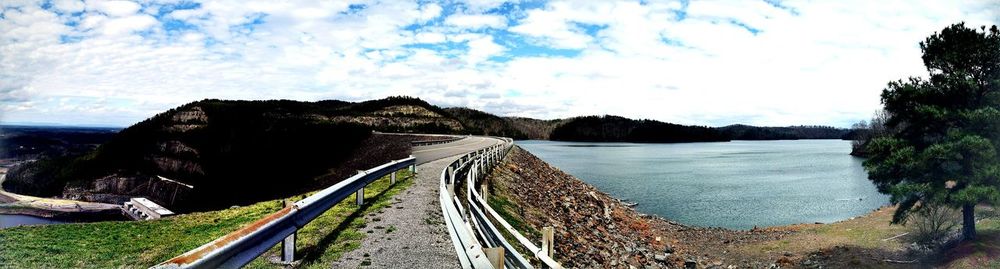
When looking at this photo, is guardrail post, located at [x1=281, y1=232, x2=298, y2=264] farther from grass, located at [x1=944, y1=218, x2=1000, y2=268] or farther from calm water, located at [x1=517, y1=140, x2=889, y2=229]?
calm water, located at [x1=517, y1=140, x2=889, y2=229]

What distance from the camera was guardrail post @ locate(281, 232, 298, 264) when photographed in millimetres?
6906

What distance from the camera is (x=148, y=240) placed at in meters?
9.00

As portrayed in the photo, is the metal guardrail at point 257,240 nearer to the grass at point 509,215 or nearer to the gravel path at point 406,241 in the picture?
the gravel path at point 406,241

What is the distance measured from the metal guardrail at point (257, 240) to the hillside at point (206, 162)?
117 ft

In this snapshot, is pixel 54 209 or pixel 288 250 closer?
pixel 288 250

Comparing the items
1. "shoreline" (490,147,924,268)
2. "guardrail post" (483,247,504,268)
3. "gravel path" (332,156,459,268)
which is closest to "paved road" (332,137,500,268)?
"gravel path" (332,156,459,268)

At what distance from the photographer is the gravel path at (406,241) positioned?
7.19m

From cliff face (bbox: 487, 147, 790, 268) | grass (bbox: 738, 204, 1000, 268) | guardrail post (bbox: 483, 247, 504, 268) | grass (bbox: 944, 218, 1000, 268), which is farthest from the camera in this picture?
grass (bbox: 738, 204, 1000, 268)

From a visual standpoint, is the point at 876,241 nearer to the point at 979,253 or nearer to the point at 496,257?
the point at 979,253

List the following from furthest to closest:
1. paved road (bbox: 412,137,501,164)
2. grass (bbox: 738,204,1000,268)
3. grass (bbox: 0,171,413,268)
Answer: paved road (bbox: 412,137,501,164)
grass (bbox: 738,204,1000,268)
grass (bbox: 0,171,413,268)

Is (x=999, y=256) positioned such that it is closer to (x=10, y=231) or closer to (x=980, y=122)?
(x=980, y=122)

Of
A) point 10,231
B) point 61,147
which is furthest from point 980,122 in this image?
point 61,147

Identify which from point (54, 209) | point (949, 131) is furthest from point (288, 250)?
point (54, 209)

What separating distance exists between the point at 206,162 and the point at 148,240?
2758 inches
